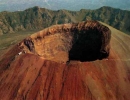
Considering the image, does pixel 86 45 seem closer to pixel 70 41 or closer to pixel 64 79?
pixel 70 41

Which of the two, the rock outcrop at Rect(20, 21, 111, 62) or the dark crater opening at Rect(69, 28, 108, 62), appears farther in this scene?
the dark crater opening at Rect(69, 28, 108, 62)

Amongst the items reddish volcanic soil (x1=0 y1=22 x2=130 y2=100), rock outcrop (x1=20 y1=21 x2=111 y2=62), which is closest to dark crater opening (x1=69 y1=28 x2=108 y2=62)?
rock outcrop (x1=20 y1=21 x2=111 y2=62)

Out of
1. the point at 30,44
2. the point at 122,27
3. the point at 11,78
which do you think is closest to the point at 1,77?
the point at 11,78

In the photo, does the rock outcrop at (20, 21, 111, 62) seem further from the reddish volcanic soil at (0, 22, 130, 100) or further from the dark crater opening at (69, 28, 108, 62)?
the reddish volcanic soil at (0, 22, 130, 100)

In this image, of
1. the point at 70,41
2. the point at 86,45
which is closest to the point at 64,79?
the point at 86,45

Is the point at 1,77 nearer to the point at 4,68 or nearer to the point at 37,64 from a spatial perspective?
the point at 4,68

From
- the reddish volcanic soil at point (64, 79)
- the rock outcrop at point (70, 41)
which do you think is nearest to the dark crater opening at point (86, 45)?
the rock outcrop at point (70, 41)

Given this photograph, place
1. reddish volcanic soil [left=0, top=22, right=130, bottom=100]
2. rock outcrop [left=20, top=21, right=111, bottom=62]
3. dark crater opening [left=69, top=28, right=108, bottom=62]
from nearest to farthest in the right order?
reddish volcanic soil [left=0, top=22, right=130, bottom=100] → rock outcrop [left=20, top=21, right=111, bottom=62] → dark crater opening [left=69, top=28, right=108, bottom=62]

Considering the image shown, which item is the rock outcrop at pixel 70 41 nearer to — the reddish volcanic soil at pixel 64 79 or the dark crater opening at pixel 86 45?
the dark crater opening at pixel 86 45
